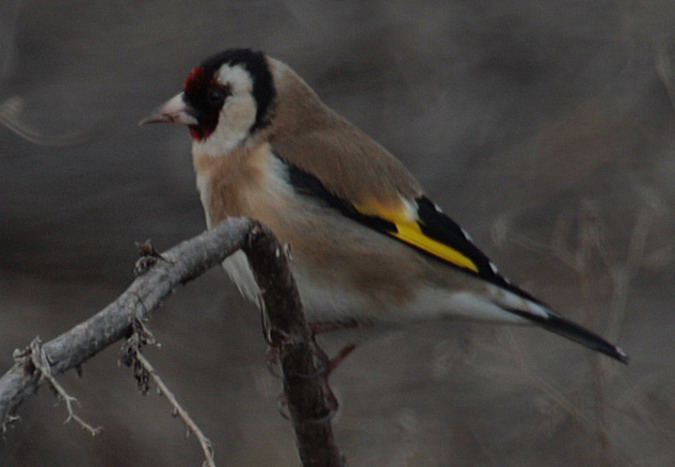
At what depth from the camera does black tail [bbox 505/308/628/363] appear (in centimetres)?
388

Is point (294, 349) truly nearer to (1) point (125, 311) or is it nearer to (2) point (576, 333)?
(1) point (125, 311)

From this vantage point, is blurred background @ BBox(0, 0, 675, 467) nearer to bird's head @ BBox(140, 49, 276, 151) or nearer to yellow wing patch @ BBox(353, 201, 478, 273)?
yellow wing patch @ BBox(353, 201, 478, 273)

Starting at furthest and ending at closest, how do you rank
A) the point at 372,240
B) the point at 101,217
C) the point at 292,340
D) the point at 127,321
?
1. the point at 101,217
2. the point at 372,240
3. the point at 292,340
4. the point at 127,321

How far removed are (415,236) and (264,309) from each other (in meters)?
1.25

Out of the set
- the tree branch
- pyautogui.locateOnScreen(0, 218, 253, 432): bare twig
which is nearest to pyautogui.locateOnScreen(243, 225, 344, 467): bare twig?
the tree branch

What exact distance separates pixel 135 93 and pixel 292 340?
4391 mm

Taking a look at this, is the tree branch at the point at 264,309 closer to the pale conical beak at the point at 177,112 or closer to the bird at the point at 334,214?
the bird at the point at 334,214

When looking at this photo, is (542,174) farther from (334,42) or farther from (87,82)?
(87,82)

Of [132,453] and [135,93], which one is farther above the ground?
[135,93]

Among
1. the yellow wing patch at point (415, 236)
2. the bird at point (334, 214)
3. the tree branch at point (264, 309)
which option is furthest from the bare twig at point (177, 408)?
the yellow wing patch at point (415, 236)

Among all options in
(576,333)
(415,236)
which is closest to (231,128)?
(415,236)

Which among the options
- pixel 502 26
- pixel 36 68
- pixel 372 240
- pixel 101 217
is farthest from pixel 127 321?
pixel 502 26

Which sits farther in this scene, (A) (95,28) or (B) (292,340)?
(A) (95,28)

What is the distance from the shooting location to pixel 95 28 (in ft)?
23.8
